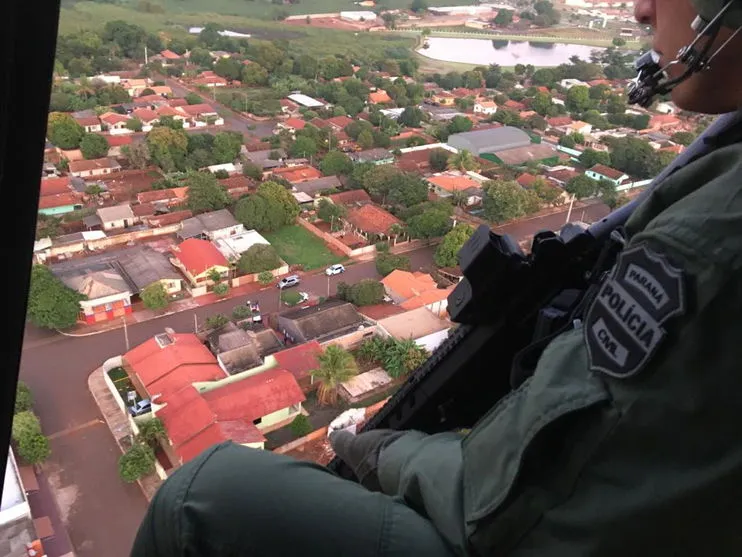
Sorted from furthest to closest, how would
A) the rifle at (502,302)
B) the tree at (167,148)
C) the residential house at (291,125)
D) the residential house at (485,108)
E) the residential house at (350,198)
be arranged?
the residential house at (485,108)
the residential house at (291,125)
the tree at (167,148)
the residential house at (350,198)
the rifle at (502,302)

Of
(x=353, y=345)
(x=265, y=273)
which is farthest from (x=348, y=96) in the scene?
(x=353, y=345)

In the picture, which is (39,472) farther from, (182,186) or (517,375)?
(182,186)

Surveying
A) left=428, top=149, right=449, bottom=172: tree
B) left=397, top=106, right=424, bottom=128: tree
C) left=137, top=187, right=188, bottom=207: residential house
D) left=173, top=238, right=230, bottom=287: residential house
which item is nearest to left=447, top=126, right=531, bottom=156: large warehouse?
left=428, top=149, right=449, bottom=172: tree

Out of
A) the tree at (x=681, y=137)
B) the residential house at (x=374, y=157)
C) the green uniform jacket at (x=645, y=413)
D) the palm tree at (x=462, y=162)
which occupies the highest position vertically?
the green uniform jacket at (x=645, y=413)

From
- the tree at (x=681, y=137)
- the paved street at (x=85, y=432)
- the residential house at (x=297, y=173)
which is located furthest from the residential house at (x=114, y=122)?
Result: the tree at (x=681, y=137)

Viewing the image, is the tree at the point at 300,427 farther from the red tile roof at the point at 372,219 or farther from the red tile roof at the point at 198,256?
the red tile roof at the point at 372,219

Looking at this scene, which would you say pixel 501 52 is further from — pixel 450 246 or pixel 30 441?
pixel 30 441
